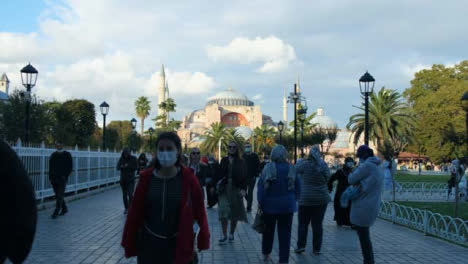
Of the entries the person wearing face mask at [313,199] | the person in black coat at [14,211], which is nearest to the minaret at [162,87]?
the person wearing face mask at [313,199]

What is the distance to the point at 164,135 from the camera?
400 centimetres

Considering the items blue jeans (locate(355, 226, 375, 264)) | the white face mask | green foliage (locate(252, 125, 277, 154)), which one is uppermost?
green foliage (locate(252, 125, 277, 154))

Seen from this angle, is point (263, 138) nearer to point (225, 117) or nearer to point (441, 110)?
point (441, 110)

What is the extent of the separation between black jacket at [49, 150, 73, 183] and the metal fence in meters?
0.63

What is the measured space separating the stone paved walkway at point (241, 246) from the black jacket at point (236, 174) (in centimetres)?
105

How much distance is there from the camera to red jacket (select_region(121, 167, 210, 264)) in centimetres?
366

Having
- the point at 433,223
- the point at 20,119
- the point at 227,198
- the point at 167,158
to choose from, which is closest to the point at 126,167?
the point at 227,198

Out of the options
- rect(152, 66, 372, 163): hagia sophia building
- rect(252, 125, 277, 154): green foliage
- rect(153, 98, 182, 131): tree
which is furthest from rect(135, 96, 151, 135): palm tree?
rect(152, 66, 372, 163): hagia sophia building

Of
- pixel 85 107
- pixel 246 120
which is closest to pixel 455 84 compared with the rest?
pixel 85 107

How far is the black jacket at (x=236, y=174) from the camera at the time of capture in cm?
852

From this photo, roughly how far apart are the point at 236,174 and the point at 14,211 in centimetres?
617

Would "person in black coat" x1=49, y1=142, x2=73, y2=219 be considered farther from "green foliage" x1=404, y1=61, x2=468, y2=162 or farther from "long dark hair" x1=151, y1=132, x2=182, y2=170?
"green foliage" x1=404, y1=61, x2=468, y2=162

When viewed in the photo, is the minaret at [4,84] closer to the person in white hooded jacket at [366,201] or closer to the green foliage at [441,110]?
the green foliage at [441,110]

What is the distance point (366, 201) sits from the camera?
240 inches
